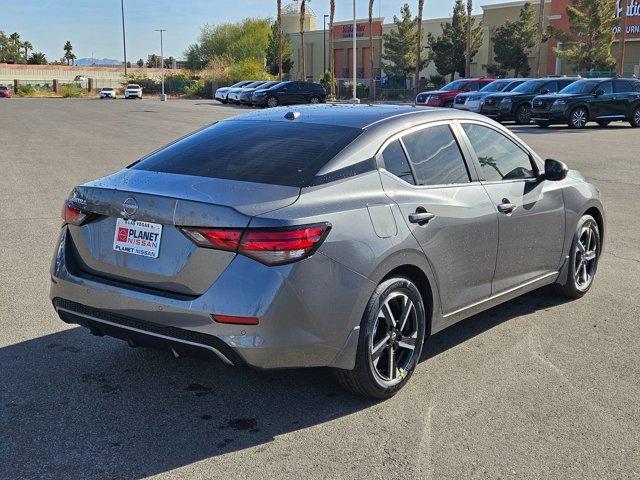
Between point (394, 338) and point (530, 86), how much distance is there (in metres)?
26.9

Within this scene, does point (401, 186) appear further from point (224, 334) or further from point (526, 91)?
point (526, 91)

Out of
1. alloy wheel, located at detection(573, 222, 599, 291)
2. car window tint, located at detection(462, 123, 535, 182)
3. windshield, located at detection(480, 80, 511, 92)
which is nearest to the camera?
car window tint, located at detection(462, 123, 535, 182)

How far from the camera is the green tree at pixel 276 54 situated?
89.1 m

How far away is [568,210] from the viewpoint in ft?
19.2

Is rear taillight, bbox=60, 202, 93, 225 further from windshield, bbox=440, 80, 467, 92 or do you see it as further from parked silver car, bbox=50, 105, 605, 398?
windshield, bbox=440, 80, 467, 92

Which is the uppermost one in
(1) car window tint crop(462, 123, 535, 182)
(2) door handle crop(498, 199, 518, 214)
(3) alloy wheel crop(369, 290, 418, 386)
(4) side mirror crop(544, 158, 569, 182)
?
(1) car window tint crop(462, 123, 535, 182)

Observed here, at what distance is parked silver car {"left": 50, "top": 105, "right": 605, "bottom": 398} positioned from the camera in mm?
3662

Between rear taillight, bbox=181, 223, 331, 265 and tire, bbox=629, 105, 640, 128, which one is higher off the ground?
rear taillight, bbox=181, 223, 331, 265

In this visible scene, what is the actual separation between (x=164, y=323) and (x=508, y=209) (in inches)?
101

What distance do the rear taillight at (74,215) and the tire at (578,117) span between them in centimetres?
2445

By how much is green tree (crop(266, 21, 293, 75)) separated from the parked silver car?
85.9 meters

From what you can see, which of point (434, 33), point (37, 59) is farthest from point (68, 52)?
point (434, 33)

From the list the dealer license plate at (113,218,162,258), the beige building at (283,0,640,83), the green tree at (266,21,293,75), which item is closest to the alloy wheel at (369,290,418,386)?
the dealer license plate at (113,218,162,258)

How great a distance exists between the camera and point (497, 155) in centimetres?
536
